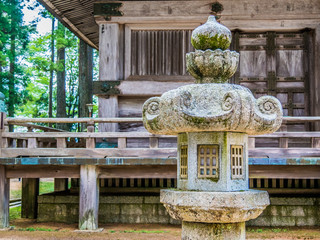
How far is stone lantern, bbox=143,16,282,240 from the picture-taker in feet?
16.3

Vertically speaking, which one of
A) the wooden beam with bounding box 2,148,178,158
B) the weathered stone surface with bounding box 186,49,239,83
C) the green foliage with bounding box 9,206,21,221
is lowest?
the green foliage with bounding box 9,206,21,221

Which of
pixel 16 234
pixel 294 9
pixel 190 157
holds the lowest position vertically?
pixel 16 234

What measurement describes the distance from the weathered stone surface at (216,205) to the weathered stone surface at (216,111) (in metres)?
0.78

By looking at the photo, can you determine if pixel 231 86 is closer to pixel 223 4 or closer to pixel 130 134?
pixel 130 134

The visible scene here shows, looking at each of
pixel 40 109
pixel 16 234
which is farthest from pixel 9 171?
pixel 40 109

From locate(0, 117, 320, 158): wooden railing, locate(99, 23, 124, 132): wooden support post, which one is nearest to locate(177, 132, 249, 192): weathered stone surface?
locate(0, 117, 320, 158): wooden railing

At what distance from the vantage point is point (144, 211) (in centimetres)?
1091

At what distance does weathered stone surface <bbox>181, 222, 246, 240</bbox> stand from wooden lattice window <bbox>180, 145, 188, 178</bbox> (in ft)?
2.05

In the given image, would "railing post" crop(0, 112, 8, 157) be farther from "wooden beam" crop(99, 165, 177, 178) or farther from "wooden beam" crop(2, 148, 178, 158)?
"wooden beam" crop(99, 165, 177, 178)

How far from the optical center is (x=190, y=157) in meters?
5.35

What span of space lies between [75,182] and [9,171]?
2299mm

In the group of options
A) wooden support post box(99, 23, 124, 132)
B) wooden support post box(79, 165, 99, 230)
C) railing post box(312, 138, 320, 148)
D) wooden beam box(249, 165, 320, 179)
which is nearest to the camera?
railing post box(312, 138, 320, 148)

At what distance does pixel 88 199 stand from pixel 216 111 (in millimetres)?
5597

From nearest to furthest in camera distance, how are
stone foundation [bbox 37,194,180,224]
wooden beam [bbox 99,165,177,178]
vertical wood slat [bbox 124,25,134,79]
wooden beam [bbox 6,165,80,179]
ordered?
1. wooden beam [bbox 99,165,177,178]
2. wooden beam [bbox 6,165,80,179]
3. stone foundation [bbox 37,194,180,224]
4. vertical wood slat [bbox 124,25,134,79]
